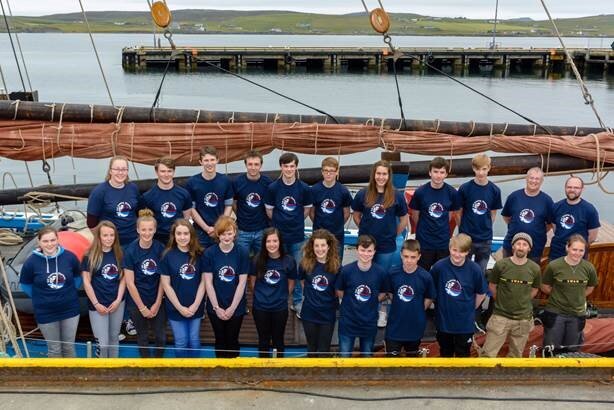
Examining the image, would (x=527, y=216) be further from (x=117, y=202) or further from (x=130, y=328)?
(x=130, y=328)

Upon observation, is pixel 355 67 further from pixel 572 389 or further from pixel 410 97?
pixel 572 389

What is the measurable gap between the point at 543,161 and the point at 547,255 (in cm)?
94

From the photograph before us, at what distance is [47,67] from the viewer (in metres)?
68.3

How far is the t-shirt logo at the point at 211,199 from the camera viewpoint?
232 inches

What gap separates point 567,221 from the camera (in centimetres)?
580

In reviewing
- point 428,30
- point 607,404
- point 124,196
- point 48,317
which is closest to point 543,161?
point 607,404

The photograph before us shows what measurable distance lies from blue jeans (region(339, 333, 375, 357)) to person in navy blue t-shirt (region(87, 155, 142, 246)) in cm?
206

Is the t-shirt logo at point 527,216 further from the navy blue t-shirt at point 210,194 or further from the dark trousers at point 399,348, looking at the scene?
the navy blue t-shirt at point 210,194

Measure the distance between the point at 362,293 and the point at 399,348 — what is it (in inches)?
24.6

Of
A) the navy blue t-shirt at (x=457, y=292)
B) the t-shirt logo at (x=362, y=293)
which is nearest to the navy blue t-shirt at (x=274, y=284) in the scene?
the t-shirt logo at (x=362, y=293)

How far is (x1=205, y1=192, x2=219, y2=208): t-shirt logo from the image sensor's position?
5887 mm

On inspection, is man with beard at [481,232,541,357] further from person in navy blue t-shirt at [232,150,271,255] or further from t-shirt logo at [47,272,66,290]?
t-shirt logo at [47,272,66,290]

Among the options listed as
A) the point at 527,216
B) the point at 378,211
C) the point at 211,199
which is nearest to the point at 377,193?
the point at 378,211

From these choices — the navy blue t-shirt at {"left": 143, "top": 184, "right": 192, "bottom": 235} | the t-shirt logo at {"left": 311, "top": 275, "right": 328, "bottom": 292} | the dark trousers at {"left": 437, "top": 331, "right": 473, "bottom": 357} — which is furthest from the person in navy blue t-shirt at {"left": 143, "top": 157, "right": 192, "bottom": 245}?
the dark trousers at {"left": 437, "top": 331, "right": 473, "bottom": 357}
